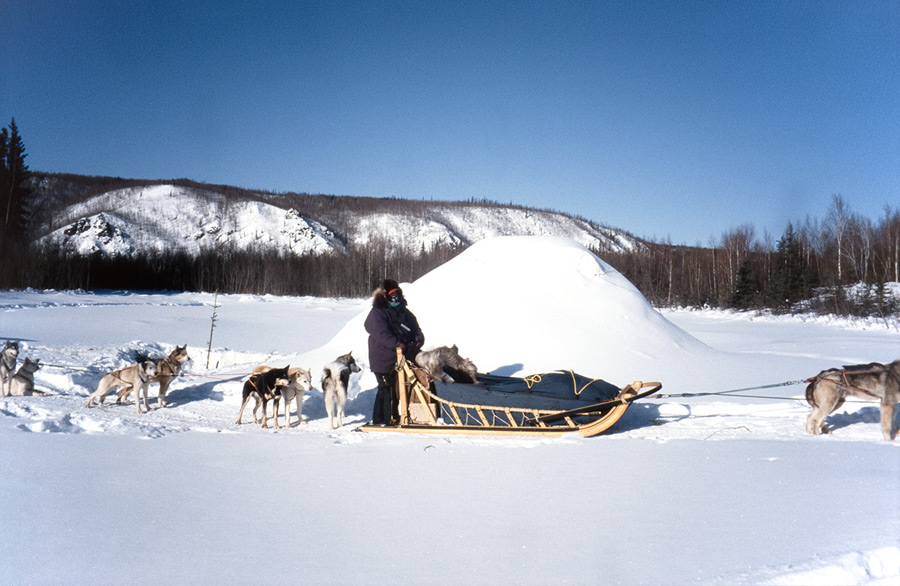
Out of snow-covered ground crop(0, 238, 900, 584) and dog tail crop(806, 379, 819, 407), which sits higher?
dog tail crop(806, 379, 819, 407)

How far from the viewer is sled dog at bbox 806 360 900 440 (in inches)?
217

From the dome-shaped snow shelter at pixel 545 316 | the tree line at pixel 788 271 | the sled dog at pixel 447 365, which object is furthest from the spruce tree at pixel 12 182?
the tree line at pixel 788 271

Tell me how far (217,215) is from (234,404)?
90.4 meters

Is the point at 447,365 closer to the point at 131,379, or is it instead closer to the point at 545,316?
the point at 545,316

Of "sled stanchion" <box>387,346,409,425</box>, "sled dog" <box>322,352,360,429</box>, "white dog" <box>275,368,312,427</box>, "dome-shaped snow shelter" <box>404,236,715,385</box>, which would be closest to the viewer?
"sled stanchion" <box>387,346,409,425</box>

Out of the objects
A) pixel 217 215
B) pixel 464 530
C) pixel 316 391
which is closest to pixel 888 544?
pixel 464 530

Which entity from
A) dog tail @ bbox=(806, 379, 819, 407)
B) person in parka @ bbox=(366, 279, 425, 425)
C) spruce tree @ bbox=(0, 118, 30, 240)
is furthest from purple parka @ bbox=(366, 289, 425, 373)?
spruce tree @ bbox=(0, 118, 30, 240)

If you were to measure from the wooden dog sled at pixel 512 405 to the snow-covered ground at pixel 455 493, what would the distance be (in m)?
0.23

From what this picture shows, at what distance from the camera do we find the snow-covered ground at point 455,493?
269 centimetres

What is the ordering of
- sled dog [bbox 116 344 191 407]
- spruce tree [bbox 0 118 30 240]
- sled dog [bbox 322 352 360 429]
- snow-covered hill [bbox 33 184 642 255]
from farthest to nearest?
snow-covered hill [bbox 33 184 642 255], spruce tree [bbox 0 118 30 240], sled dog [bbox 116 344 191 407], sled dog [bbox 322 352 360 429]

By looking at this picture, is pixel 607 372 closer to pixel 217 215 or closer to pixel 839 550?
pixel 839 550

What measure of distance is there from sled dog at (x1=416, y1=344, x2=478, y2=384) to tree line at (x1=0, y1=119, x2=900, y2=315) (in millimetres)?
16498

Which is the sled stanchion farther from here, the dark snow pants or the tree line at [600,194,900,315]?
the tree line at [600,194,900,315]

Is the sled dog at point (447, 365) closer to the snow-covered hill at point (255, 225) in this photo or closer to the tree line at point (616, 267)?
the tree line at point (616, 267)
